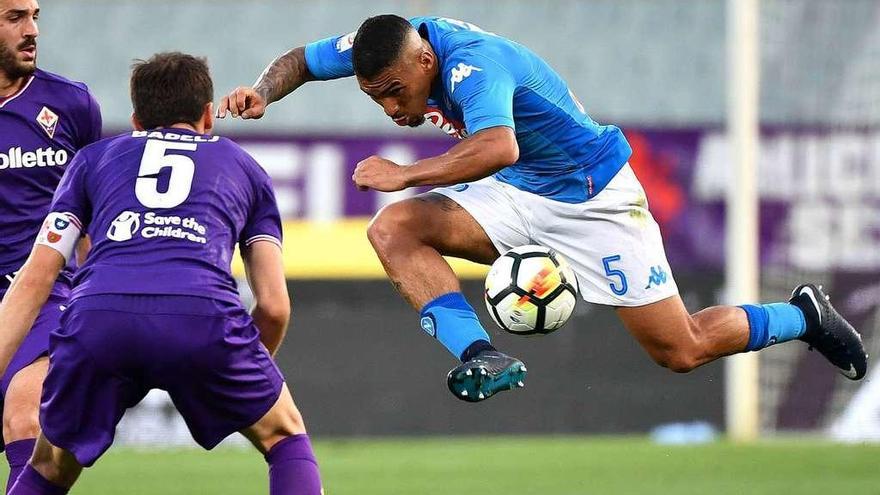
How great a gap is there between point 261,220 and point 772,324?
286 cm

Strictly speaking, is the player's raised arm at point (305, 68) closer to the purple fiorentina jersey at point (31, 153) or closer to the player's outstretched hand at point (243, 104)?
the player's outstretched hand at point (243, 104)

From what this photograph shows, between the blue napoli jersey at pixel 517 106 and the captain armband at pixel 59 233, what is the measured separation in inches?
63.2

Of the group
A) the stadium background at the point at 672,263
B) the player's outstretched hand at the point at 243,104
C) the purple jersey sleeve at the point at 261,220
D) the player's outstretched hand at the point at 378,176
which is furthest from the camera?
the stadium background at the point at 672,263

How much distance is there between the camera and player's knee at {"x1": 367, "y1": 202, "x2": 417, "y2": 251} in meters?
6.27

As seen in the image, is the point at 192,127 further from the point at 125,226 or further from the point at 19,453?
the point at 19,453

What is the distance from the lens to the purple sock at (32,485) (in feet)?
16.3

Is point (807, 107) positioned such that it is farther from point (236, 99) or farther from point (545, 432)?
point (236, 99)

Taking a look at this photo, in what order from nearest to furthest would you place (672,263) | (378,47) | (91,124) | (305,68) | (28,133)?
(378,47) < (28,133) < (91,124) < (305,68) < (672,263)

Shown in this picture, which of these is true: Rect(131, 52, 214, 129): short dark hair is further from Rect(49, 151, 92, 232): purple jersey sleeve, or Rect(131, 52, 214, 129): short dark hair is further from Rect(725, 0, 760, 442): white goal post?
Rect(725, 0, 760, 442): white goal post

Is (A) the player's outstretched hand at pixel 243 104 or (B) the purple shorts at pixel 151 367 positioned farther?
(A) the player's outstretched hand at pixel 243 104

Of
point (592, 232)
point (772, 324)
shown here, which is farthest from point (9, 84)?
point (772, 324)

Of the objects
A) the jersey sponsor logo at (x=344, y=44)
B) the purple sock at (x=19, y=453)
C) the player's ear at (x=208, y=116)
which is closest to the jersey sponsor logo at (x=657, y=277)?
the jersey sponsor logo at (x=344, y=44)

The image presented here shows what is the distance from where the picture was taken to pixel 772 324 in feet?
22.6

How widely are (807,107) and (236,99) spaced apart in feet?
26.5
